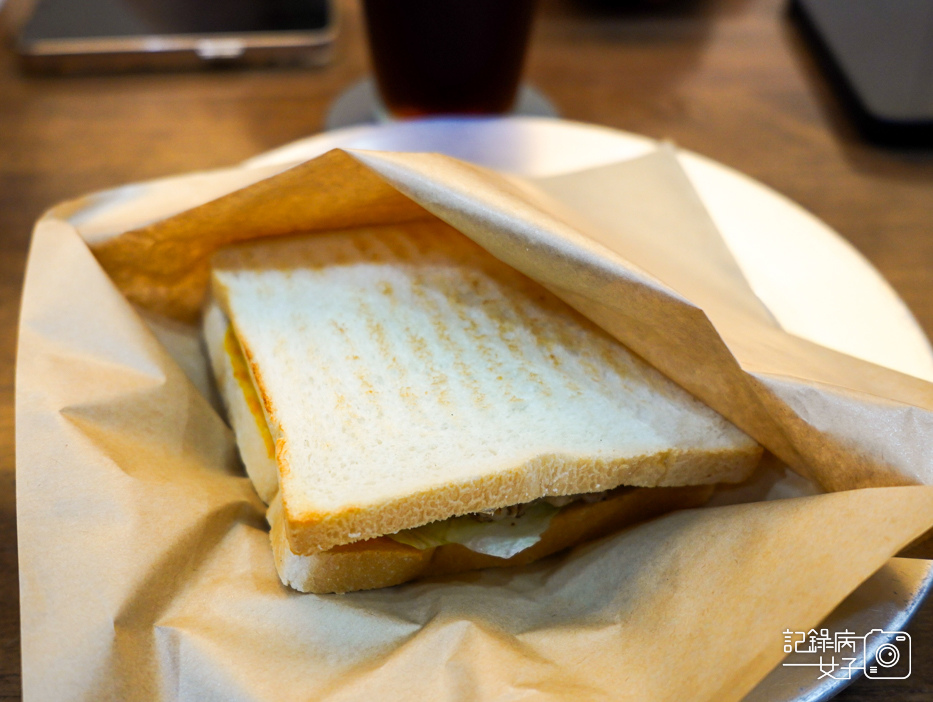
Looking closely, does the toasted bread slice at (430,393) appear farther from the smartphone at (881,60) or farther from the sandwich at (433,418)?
the smartphone at (881,60)

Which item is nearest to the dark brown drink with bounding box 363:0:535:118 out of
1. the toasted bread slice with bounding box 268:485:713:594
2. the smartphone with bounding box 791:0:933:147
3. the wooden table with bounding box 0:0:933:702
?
the wooden table with bounding box 0:0:933:702

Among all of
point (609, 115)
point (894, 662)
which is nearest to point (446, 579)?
point (894, 662)

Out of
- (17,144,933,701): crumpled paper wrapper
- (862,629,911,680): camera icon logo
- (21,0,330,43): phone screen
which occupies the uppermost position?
(21,0,330,43): phone screen

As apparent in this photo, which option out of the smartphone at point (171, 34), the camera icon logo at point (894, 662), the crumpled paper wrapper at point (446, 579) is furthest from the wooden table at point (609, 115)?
the camera icon logo at point (894, 662)

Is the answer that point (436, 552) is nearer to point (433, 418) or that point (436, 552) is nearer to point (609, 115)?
point (433, 418)

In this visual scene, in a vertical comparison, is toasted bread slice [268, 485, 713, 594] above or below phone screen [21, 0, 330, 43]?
below

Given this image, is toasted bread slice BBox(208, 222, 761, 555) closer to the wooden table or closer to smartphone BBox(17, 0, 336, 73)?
the wooden table

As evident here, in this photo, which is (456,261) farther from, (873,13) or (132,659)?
(873,13)
